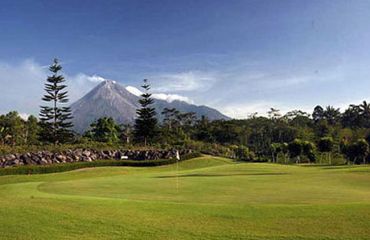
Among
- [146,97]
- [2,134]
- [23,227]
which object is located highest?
[146,97]

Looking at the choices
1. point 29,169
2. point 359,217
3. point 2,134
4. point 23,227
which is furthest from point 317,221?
point 2,134

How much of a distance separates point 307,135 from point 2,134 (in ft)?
172

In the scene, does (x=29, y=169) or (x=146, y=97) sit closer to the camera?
(x=29, y=169)

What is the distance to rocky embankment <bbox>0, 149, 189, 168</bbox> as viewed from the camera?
1352 inches

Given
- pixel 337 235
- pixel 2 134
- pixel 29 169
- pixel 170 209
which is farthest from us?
pixel 2 134

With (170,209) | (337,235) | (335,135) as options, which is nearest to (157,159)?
(170,209)

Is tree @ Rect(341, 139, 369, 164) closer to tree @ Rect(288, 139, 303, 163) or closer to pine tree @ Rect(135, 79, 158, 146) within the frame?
tree @ Rect(288, 139, 303, 163)

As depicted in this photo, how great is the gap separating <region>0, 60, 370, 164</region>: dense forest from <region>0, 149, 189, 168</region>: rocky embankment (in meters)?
1.60

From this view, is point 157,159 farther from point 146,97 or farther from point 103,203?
point 103,203

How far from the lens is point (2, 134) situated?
6097 centimetres

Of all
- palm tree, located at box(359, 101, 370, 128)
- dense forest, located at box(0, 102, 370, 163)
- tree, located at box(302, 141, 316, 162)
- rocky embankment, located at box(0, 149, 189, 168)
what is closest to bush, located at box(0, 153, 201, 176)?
rocky embankment, located at box(0, 149, 189, 168)

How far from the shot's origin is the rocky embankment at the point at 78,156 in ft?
113

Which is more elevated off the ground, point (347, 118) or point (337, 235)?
point (347, 118)

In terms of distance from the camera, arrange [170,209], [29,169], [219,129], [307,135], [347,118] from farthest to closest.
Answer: [347,118]
[219,129]
[307,135]
[29,169]
[170,209]
